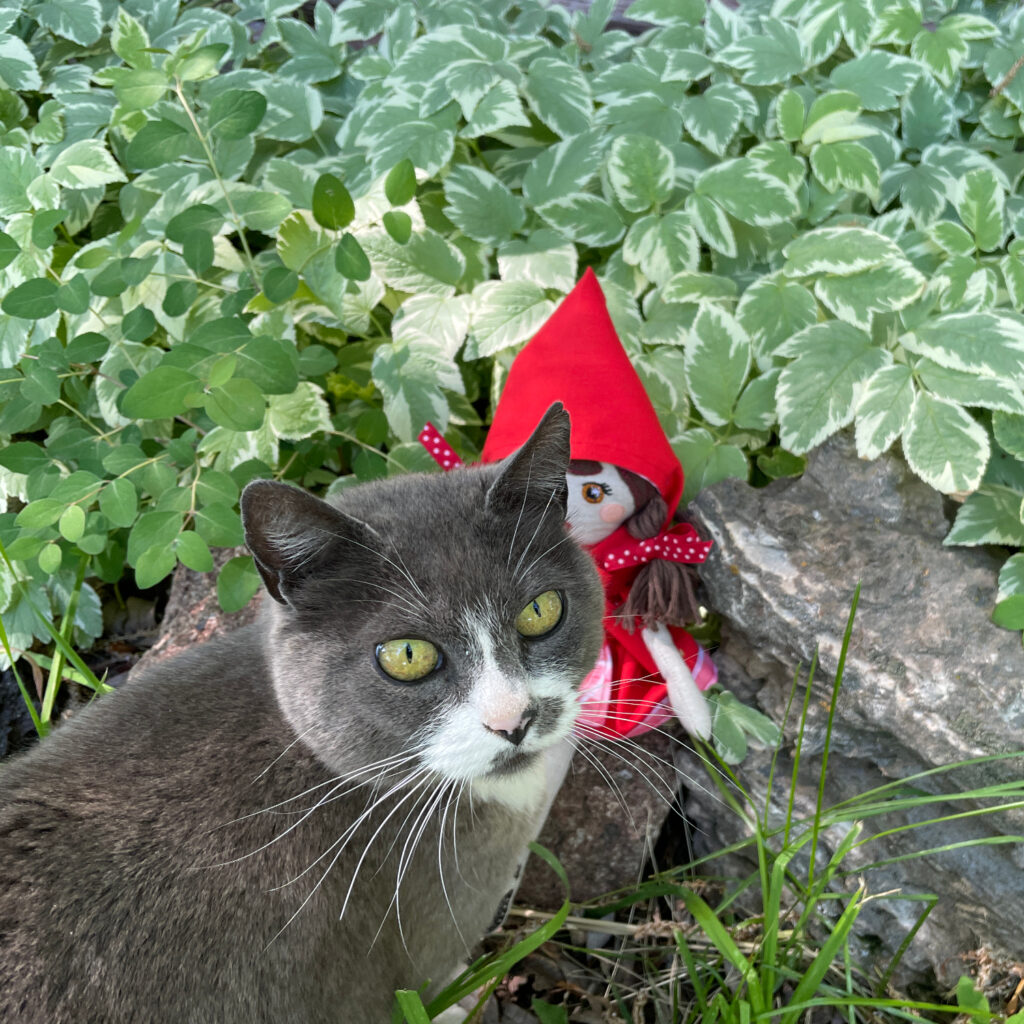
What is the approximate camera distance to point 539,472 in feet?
4.28

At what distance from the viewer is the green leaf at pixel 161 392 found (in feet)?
5.03

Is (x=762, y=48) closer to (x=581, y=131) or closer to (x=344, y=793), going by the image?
(x=581, y=131)

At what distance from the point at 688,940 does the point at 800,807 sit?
→ 0.33 m

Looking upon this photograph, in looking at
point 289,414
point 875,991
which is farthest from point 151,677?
point 875,991

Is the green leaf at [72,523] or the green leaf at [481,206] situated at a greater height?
the green leaf at [481,206]

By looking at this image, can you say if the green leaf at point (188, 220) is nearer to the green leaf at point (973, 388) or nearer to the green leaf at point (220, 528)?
the green leaf at point (220, 528)

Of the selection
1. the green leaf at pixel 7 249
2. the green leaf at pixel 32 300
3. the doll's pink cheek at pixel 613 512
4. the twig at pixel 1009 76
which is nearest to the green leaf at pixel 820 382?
the doll's pink cheek at pixel 613 512

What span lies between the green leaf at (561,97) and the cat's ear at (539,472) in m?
1.02

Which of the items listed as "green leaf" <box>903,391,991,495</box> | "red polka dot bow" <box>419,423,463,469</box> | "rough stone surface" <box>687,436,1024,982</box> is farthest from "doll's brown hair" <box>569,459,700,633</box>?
"green leaf" <box>903,391,991,495</box>

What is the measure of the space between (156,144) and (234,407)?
1.92 feet

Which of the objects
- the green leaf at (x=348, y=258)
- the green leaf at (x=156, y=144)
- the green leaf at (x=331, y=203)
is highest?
the green leaf at (x=156, y=144)

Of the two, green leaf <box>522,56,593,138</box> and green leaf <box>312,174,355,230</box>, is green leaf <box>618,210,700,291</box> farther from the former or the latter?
green leaf <box>312,174,355,230</box>

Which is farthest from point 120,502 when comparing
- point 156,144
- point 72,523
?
point 156,144

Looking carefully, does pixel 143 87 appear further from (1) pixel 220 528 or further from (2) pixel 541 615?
(2) pixel 541 615
